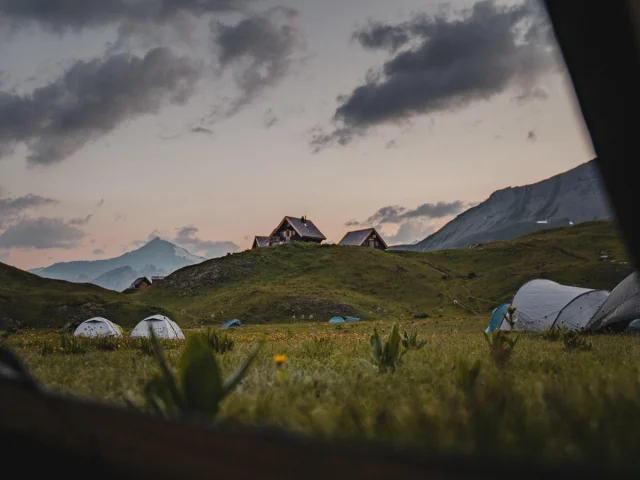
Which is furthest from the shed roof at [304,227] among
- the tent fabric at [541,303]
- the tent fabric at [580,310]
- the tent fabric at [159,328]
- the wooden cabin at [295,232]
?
the tent fabric at [580,310]

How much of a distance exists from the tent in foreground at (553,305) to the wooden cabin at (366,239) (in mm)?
82859

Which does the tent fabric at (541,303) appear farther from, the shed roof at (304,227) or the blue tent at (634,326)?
the shed roof at (304,227)

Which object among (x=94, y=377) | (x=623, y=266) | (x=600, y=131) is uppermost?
(x=600, y=131)

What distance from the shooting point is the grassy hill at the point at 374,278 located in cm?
5012

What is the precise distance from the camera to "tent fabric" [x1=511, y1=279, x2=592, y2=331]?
70.5 feet

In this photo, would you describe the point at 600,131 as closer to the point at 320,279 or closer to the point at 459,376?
the point at 459,376

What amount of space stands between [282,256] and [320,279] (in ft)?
43.0

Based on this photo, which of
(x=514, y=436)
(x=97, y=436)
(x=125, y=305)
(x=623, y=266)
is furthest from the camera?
(x=623, y=266)

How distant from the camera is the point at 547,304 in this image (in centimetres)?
2209

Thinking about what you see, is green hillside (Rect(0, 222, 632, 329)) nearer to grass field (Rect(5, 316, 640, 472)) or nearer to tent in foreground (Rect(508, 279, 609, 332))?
tent in foreground (Rect(508, 279, 609, 332))

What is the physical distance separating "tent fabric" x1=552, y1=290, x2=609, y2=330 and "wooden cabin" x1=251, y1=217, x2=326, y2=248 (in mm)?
86381

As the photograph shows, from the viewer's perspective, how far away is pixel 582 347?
29.7 feet

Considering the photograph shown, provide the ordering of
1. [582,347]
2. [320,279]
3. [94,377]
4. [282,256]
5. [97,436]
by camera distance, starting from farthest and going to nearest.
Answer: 1. [282,256]
2. [320,279]
3. [582,347]
4. [94,377]
5. [97,436]

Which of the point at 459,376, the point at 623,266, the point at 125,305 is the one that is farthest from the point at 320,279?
the point at 459,376
